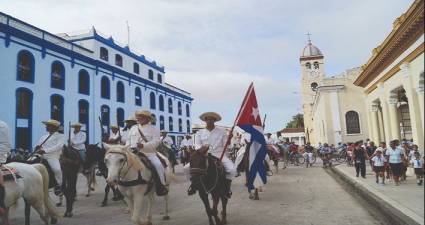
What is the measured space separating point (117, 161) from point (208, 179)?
1599 mm

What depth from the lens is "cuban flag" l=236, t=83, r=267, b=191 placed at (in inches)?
268

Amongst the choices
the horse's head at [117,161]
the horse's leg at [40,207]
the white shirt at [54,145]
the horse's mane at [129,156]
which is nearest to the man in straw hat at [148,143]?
the horse's mane at [129,156]

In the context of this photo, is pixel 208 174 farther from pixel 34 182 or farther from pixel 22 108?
pixel 22 108

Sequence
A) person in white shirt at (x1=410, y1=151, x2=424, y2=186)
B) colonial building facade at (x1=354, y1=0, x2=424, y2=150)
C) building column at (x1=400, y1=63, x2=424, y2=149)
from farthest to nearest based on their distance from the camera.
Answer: building column at (x1=400, y1=63, x2=424, y2=149), colonial building facade at (x1=354, y1=0, x2=424, y2=150), person in white shirt at (x1=410, y1=151, x2=424, y2=186)

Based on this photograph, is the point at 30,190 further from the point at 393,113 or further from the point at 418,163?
the point at 393,113

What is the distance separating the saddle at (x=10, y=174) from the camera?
530cm

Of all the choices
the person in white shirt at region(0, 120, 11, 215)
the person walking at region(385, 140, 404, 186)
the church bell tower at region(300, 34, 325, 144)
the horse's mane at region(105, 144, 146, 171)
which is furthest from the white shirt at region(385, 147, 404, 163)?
the church bell tower at region(300, 34, 325, 144)

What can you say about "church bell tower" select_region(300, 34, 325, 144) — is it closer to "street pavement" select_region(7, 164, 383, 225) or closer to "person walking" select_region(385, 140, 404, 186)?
"person walking" select_region(385, 140, 404, 186)

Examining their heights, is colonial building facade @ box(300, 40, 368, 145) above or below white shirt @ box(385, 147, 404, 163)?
above

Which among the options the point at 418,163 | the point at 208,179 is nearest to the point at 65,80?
the point at 208,179

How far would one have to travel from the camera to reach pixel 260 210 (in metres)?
7.52

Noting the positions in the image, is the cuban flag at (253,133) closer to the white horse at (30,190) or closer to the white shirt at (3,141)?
the white horse at (30,190)

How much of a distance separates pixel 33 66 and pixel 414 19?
20945 millimetres

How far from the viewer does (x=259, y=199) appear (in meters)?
9.02
